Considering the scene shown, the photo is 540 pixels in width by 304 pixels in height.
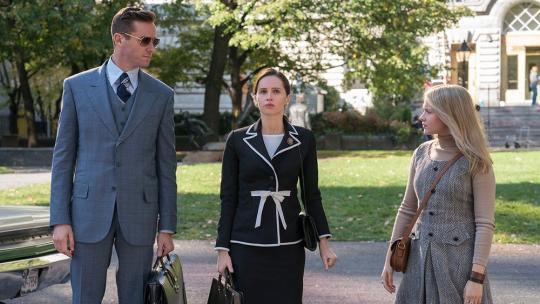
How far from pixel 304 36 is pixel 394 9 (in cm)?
348

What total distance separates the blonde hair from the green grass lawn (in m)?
7.36

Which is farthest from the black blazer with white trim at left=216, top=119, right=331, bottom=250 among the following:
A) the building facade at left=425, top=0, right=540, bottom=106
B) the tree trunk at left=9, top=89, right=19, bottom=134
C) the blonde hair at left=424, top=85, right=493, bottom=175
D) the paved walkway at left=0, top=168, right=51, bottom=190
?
the building facade at left=425, top=0, right=540, bottom=106

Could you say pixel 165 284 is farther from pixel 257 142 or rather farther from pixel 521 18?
pixel 521 18

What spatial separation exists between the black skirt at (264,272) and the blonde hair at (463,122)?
1.10 metres

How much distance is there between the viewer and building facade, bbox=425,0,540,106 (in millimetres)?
50594

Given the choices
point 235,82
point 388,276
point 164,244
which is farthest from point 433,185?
point 235,82

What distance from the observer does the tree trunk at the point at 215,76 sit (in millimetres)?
32906

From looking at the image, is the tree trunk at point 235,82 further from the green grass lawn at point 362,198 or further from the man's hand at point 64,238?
the man's hand at point 64,238

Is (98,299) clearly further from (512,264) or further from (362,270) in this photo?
(512,264)

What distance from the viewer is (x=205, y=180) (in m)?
20.2

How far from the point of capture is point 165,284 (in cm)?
503

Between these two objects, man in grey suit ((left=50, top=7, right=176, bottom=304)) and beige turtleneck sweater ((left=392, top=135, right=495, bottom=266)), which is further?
man in grey suit ((left=50, top=7, right=176, bottom=304))

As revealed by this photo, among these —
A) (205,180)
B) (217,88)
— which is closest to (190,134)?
(217,88)

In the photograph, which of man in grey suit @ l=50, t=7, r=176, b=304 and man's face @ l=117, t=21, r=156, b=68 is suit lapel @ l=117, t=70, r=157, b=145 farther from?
man's face @ l=117, t=21, r=156, b=68
